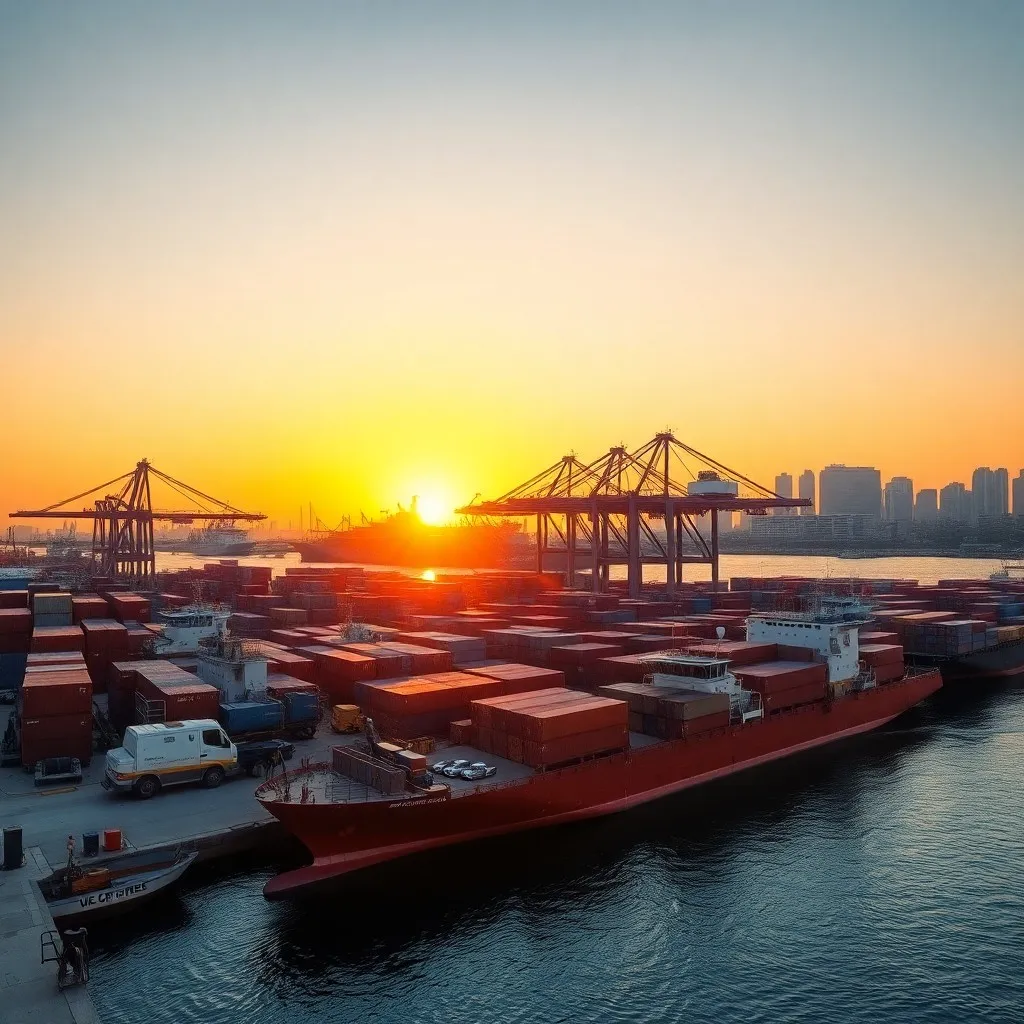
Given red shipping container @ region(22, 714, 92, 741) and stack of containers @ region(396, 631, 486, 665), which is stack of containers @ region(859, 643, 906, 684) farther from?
red shipping container @ region(22, 714, 92, 741)

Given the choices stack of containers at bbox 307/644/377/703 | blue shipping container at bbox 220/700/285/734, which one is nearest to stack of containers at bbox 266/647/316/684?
stack of containers at bbox 307/644/377/703

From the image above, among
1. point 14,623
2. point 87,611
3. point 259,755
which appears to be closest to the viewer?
point 259,755

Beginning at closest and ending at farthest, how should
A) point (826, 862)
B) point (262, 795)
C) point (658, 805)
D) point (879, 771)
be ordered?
point (262, 795) < point (826, 862) < point (658, 805) < point (879, 771)

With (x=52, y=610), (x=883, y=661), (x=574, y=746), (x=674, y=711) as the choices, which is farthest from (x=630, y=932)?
(x=52, y=610)

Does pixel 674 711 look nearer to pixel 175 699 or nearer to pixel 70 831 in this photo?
pixel 175 699

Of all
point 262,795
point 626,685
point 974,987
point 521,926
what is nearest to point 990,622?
point 626,685

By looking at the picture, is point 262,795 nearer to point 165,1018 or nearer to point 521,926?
point 165,1018
